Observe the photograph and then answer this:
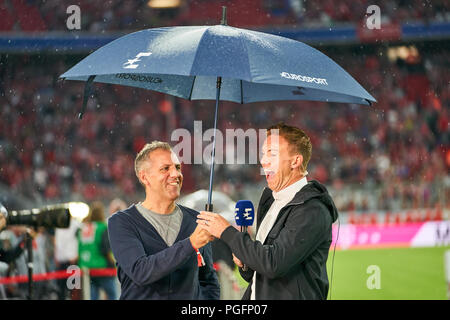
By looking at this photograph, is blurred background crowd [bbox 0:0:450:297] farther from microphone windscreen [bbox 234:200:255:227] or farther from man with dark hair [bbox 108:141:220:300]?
microphone windscreen [bbox 234:200:255:227]

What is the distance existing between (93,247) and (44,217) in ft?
12.1

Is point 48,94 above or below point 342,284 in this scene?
above

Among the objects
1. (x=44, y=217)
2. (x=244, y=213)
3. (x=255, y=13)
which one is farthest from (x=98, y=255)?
(x=255, y=13)

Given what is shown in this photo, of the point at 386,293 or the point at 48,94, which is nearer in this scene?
the point at 386,293

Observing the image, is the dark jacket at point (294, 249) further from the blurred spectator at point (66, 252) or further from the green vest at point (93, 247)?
the blurred spectator at point (66, 252)

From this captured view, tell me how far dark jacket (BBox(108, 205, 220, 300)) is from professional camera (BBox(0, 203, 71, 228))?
2.88 ft

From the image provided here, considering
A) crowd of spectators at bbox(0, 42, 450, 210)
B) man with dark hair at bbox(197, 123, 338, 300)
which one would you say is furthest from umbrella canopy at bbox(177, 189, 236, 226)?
crowd of spectators at bbox(0, 42, 450, 210)

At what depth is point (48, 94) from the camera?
72.8 ft

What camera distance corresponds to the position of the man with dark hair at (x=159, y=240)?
3.11 metres

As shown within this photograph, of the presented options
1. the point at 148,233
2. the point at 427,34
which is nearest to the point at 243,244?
the point at 148,233

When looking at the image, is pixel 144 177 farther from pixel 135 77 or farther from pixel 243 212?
pixel 135 77

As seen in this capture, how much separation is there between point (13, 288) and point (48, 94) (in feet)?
52.0

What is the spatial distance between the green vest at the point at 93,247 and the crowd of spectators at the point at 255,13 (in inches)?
658
